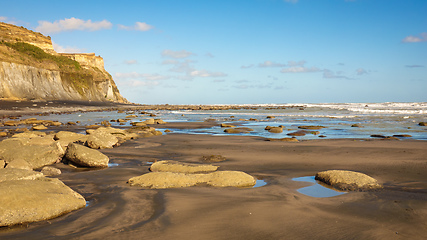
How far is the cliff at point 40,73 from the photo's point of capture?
5356 centimetres

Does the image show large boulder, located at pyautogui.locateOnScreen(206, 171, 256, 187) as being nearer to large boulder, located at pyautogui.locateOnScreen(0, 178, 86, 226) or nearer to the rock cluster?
the rock cluster

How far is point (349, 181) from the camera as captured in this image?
663 cm

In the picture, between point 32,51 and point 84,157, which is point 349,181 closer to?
point 84,157

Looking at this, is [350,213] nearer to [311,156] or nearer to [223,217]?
[223,217]

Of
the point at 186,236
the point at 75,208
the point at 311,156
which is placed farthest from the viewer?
the point at 311,156

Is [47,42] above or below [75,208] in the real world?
above

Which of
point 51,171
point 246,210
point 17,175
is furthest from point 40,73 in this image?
point 246,210

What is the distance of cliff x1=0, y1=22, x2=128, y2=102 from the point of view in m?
53.6

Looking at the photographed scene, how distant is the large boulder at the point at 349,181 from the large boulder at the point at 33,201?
495 cm

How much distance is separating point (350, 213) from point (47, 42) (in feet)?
295

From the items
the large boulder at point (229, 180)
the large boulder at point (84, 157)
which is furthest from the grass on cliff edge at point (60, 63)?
the large boulder at point (229, 180)

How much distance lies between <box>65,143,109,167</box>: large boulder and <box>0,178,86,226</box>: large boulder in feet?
11.1

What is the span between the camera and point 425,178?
7.24 m

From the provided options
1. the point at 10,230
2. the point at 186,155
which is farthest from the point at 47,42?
the point at 10,230
